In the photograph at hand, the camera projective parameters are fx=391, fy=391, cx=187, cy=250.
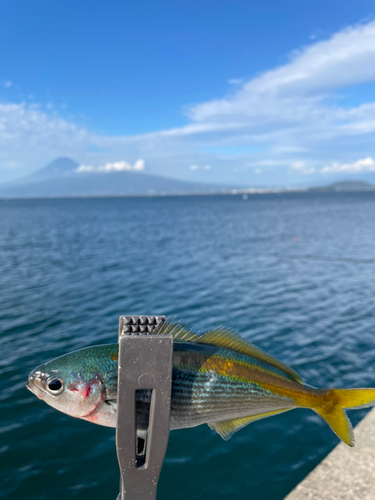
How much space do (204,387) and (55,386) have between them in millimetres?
1223

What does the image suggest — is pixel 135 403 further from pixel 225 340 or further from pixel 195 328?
pixel 195 328

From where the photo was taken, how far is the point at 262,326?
44.8 feet

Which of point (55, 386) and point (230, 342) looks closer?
point (55, 386)

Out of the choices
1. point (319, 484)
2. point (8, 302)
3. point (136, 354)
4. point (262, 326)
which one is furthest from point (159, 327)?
point (8, 302)

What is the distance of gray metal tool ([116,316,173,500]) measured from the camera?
2836 mm

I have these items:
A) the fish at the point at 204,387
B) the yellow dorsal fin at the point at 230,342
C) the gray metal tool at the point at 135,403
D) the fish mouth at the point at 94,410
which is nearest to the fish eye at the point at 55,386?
the fish at the point at 204,387

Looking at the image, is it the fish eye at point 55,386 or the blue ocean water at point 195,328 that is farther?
the blue ocean water at point 195,328

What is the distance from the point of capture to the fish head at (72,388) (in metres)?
3.14

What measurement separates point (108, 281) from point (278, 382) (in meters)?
18.6

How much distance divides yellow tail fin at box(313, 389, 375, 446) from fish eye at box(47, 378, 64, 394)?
7.89 feet

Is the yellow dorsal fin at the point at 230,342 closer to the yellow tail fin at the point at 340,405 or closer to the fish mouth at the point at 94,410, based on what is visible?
the yellow tail fin at the point at 340,405

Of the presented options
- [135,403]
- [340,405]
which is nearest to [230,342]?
[135,403]

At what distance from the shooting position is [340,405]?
3703mm

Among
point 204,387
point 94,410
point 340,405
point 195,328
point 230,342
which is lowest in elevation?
point 195,328
